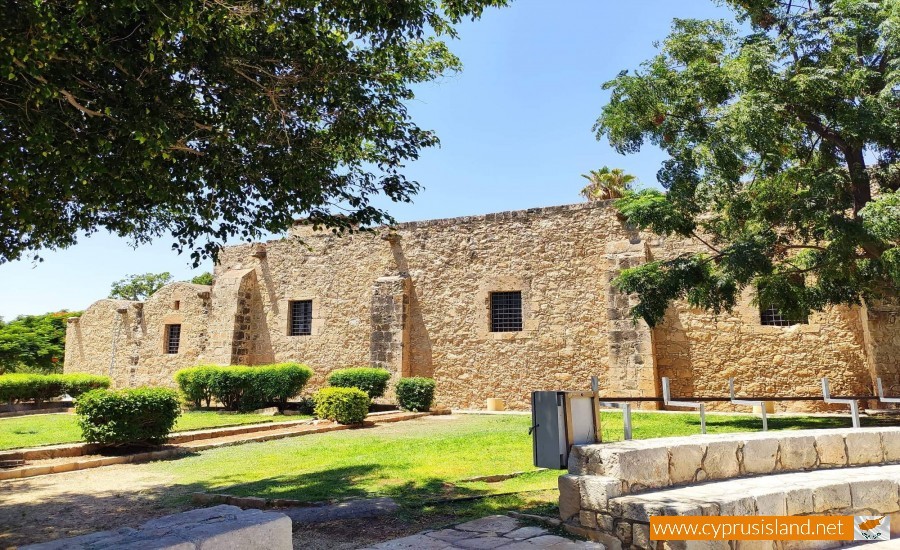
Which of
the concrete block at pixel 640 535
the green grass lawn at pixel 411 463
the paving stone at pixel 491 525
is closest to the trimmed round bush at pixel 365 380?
the green grass lawn at pixel 411 463

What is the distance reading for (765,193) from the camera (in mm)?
8227

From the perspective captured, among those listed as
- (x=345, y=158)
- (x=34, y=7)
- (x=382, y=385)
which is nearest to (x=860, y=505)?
(x=345, y=158)

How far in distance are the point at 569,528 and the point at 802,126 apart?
21.4ft

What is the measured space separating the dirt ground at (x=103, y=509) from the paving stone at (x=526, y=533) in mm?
763

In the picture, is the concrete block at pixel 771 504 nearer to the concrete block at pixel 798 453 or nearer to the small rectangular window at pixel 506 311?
the concrete block at pixel 798 453

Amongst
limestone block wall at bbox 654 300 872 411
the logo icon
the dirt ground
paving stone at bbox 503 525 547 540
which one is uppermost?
limestone block wall at bbox 654 300 872 411

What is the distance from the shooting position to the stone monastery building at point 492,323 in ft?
38.6

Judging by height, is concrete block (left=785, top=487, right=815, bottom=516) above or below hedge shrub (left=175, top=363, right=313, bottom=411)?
Answer: below

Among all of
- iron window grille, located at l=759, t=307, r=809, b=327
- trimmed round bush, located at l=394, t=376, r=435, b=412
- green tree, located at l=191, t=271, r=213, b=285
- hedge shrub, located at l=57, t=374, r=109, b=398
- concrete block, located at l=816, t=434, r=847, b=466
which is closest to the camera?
concrete block, located at l=816, t=434, r=847, b=466

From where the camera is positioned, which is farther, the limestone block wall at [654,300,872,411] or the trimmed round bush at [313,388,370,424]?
the limestone block wall at [654,300,872,411]

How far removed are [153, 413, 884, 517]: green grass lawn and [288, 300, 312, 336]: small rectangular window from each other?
694 cm

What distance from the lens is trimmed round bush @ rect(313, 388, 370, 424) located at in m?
10.9

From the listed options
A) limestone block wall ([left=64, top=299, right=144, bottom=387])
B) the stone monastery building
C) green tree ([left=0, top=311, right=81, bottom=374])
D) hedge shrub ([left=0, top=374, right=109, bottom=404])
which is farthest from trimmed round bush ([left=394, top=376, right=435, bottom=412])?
green tree ([left=0, top=311, right=81, bottom=374])

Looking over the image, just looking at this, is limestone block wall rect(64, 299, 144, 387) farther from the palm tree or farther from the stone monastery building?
the palm tree
